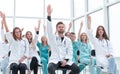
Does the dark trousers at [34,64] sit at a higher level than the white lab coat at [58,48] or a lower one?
lower

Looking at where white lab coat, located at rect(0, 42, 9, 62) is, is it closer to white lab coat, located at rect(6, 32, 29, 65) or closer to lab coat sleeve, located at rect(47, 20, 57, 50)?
white lab coat, located at rect(6, 32, 29, 65)

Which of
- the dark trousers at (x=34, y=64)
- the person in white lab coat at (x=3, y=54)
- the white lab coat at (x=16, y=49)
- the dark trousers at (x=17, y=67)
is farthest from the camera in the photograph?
the person in white lab coat at (x=3, y=54)

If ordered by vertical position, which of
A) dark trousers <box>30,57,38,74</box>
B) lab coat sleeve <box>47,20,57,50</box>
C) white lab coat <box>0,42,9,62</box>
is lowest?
dark trousers <box>30,57,38,74</box>

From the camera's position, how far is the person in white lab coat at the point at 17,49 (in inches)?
160

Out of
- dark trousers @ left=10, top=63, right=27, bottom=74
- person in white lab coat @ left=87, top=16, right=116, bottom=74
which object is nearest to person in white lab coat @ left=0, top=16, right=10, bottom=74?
dark trousers @ left=10, top=63, right=27, bottom=74

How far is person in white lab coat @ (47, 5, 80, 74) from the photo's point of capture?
3.57 meters

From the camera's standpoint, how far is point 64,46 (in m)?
3.89

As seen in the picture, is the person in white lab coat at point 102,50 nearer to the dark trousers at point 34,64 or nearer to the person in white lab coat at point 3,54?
the dark trousers at point 34,64

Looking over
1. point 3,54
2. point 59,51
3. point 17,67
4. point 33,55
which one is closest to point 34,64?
point 33,55

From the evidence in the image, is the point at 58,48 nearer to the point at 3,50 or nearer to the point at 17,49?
the point at 17,49

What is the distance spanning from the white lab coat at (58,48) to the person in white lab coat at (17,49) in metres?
0.64

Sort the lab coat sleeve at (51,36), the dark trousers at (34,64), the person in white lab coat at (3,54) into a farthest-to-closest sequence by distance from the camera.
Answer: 1. the person in white lab coat at (3,54)
2. the dark trousers at (34,64)
3. the lab coat sleeve at (51,36)

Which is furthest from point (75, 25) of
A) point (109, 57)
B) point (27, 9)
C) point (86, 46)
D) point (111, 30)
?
point (109, 57)

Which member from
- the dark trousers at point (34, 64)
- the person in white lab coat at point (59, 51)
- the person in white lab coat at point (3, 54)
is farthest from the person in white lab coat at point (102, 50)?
the person in white lab coat at point (3, 54)
